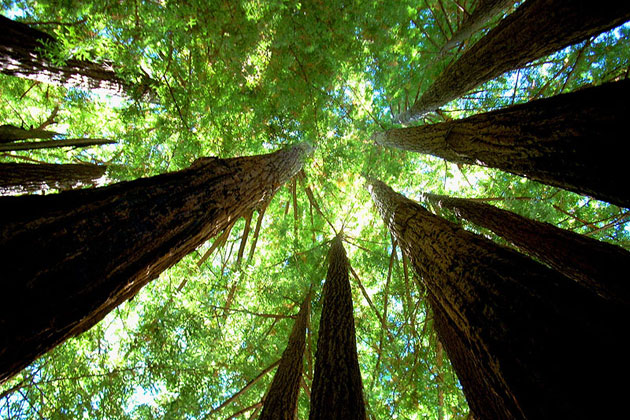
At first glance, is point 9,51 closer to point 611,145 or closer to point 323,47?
point 323,47

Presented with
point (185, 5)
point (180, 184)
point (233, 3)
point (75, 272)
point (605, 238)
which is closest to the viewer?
point (75, 272)

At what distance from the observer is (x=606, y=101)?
139cm

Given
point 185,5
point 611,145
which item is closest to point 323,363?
point 611,145

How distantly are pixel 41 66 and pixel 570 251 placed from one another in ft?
22.7

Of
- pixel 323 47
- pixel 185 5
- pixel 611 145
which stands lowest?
pixel 611 145

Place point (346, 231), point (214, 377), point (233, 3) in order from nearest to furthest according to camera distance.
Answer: point (233, 3)
point (214, 377)
point (346, 231)

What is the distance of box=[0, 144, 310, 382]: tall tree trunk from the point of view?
38.2 inches

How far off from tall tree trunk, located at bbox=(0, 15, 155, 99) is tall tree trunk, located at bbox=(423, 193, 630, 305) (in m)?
4.91

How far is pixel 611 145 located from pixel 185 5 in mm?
3568

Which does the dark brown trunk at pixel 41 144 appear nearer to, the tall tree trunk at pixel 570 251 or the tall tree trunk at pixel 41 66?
the tall tree trunk at pixel 41 66

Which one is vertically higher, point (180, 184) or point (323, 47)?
point (323, 47)

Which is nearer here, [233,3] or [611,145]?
[611,145]

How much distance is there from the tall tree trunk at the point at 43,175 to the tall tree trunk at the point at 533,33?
577 cm

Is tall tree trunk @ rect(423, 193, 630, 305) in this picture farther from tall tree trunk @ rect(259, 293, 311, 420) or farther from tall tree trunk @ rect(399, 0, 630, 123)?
tall tree trunk @ rect(259, 293, 311, 420)
